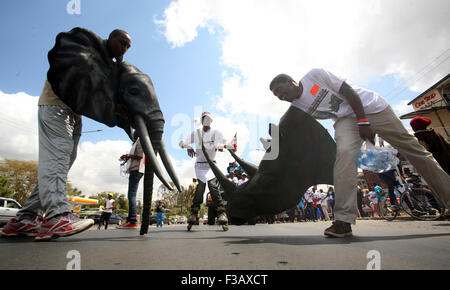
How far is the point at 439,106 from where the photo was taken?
22250mm

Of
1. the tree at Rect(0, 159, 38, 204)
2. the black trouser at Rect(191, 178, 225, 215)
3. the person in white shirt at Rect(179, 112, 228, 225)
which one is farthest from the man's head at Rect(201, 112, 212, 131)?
the tree at Rect(0, 159, 38, 204)

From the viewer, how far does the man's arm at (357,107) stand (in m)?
2.25

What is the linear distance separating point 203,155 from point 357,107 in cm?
275

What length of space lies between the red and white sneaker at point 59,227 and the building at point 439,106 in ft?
93.2

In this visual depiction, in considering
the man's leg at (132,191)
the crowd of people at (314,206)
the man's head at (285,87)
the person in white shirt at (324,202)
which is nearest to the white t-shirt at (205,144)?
the man's leg at (132,191)

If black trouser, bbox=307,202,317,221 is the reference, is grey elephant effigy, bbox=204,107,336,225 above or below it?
above

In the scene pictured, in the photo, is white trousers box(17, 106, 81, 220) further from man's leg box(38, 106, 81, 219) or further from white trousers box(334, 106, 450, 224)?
white trousers box(334, 106, 450, 224)

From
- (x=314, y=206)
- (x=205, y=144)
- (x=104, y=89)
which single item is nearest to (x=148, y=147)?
(x=104, y=89)

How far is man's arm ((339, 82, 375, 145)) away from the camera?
2.25 meters

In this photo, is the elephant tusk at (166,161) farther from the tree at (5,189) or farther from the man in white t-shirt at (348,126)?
the tree at (5,189)

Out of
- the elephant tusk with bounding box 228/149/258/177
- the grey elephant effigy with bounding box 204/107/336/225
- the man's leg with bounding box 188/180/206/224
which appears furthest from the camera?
the man's leg with bounding box 188/180/206/224

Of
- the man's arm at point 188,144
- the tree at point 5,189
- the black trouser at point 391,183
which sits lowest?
the tree at point 5,189

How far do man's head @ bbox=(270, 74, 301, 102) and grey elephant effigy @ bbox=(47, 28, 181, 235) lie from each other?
1302mm
